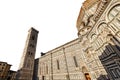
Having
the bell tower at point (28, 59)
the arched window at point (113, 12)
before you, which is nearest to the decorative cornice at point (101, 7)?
the arched window at point (113, 12)

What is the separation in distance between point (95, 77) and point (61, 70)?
32.7 feet

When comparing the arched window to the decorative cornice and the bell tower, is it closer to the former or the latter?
the decorative cornice

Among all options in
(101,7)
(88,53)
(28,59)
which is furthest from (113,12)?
(28,59)

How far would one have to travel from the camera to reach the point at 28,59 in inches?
1236

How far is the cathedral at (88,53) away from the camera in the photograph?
919 centimetres

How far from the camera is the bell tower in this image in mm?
28141

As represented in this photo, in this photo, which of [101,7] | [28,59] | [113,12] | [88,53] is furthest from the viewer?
[28,59]

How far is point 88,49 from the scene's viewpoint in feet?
49.7

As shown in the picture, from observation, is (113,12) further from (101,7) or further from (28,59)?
(28,59)

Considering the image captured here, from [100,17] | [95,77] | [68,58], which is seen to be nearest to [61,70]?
[68,58]

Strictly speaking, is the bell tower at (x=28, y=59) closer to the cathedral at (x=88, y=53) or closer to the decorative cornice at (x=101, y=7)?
the cathedral at (x=88, y=53)

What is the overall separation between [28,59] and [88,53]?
23.9m

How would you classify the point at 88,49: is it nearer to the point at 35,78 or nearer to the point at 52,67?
the point at 52,67

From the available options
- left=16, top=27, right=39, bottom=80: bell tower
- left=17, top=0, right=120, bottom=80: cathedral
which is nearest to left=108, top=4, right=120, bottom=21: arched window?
left=17, top=0, right=120, bottom=80: cathedral
